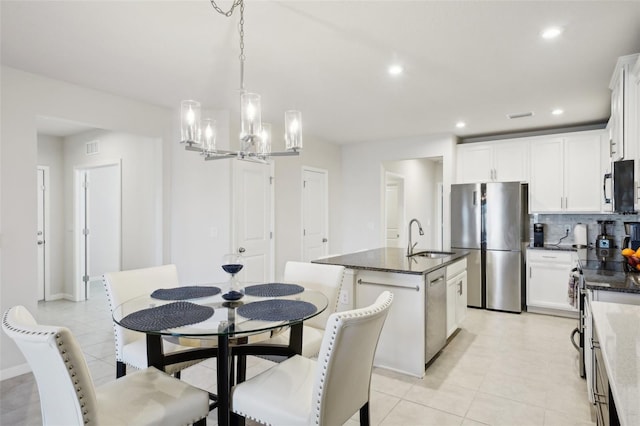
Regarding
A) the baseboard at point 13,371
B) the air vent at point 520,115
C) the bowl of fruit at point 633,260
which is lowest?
the baseboard at point 13,371

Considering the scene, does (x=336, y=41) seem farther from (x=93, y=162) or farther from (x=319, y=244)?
(x=93, y=162)

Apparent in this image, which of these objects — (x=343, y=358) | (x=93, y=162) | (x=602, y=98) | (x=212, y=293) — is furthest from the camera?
(x=93, y=162)

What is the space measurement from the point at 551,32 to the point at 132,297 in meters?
3.28

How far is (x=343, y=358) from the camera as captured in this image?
1.46 meters

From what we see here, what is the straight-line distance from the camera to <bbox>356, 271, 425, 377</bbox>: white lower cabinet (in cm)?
287

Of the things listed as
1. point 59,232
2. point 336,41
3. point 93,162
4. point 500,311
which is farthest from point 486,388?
point 59,232

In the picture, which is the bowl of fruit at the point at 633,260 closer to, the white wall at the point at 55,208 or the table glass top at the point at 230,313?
the table glass top at the point at 230,313

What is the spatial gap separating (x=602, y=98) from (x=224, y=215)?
427 cm

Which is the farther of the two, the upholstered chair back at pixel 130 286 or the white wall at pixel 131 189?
the white wall at pixel 131 189

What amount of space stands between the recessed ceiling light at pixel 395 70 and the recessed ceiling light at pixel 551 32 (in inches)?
40.0

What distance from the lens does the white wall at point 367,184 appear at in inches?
229

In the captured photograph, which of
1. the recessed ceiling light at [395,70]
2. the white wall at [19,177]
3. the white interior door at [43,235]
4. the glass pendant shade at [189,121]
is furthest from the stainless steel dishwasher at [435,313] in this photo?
the white interior door at [43,235]

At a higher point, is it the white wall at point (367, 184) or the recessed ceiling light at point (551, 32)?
the recessed ceiling light at point (551, 32)

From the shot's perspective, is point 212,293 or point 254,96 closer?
point 254,96
